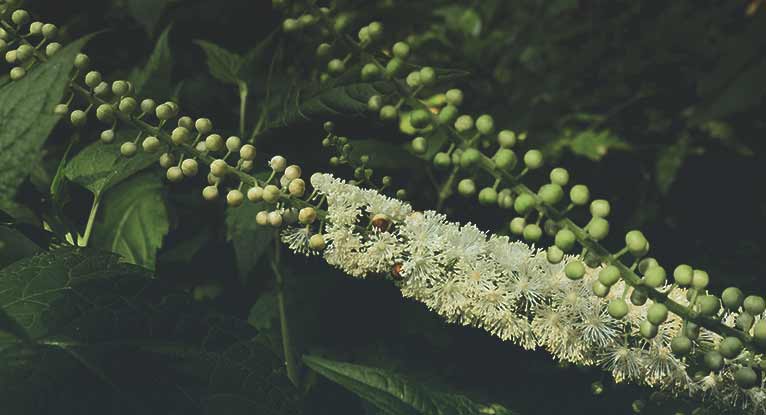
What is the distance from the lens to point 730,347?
932 mm

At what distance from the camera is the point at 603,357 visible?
3.59 ft

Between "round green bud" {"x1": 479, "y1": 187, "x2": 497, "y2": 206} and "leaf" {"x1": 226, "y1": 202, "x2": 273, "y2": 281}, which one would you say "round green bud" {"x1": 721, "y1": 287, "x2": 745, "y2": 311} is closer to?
"round green bud" {"x1": 479, "y1": 187, "x2": 497, "y2": 206}

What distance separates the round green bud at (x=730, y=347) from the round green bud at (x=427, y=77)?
0.56 metres

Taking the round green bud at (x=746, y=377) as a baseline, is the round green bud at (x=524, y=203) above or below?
above

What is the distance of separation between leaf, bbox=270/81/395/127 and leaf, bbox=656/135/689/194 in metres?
0.98

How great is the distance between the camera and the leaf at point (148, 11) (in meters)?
1.31

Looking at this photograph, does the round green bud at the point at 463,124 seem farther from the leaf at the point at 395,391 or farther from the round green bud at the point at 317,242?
the leaf at the point at 395,391

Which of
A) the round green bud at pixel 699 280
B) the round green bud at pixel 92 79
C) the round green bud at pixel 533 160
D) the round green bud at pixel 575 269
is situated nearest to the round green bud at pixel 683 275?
the round green bud at pixel 699 280

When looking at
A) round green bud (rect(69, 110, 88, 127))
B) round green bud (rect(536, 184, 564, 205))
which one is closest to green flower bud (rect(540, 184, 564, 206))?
round green bud (rect(536, 184, 564, 205))

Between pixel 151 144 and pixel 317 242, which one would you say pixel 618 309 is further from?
pixel 151 144

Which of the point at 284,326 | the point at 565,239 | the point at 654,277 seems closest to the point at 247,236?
the point at 284,326

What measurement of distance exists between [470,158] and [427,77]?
0.52 feet

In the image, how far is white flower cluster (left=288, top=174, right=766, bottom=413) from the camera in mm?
1065

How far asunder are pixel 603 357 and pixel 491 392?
0.28 meters
